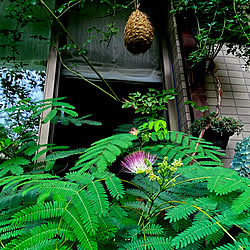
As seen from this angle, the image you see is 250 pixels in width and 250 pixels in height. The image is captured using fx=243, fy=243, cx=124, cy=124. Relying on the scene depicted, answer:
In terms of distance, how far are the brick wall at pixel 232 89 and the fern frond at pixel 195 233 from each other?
208 cm

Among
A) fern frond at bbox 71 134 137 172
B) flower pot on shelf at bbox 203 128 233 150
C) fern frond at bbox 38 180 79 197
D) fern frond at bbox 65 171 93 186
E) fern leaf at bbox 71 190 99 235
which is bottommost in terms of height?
fern leaf at bbox 71 190 99 235

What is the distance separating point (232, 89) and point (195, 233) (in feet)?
8.89

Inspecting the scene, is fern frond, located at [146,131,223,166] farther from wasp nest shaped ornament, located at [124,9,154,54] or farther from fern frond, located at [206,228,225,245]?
wasp nest shaped ornament, located at [124,9,154,54]

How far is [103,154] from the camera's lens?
1083mm

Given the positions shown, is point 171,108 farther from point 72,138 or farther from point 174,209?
point 174,209

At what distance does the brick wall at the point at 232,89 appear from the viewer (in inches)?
113

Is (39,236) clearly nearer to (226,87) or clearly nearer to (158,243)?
(158,243)

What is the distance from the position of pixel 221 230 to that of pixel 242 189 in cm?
15

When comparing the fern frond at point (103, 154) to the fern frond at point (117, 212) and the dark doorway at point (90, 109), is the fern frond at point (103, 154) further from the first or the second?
the dark doorway at point (90, 109)

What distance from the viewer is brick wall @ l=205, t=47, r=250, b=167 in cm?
286

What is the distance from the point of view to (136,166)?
0.93 metres

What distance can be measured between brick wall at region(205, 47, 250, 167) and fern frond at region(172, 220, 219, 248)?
6.83 feet

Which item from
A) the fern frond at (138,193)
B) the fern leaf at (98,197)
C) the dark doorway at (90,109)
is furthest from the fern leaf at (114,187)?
the dark doorway at (90,109)

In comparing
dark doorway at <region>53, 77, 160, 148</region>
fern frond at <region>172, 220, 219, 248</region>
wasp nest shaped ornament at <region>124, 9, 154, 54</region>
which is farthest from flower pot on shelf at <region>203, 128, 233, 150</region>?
fern frond at <region>172, 220, 219, 248</region>
